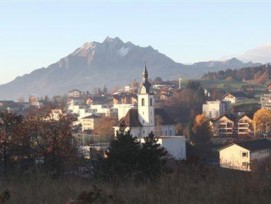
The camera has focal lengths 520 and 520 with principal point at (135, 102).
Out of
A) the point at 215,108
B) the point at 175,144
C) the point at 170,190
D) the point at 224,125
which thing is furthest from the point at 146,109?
the point at 170,190

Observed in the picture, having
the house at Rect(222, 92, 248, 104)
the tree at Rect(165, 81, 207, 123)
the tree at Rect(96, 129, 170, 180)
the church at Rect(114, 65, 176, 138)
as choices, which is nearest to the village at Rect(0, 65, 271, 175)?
the church at Rect(114, 65, 176, 138)

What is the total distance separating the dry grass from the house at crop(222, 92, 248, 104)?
9823 centimetres

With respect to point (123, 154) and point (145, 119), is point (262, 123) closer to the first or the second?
point (145, 119)

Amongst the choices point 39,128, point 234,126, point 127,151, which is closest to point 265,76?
point 234,126

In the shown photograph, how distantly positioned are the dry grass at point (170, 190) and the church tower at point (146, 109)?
51.8 m

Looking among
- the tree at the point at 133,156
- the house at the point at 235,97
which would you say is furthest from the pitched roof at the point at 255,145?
the house at the point at 235,97

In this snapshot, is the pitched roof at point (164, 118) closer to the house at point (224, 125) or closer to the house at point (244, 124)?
the house at point (224, 125)

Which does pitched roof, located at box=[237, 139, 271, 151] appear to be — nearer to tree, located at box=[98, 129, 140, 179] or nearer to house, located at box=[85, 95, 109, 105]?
tree, located at box=[98, 129, 140, 179]

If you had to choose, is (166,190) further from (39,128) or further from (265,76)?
(265,76)

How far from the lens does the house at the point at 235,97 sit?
345 feet

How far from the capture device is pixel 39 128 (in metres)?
25.0

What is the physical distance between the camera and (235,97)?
107562 millimetres

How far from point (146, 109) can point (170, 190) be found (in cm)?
5340

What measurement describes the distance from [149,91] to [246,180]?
174ft
